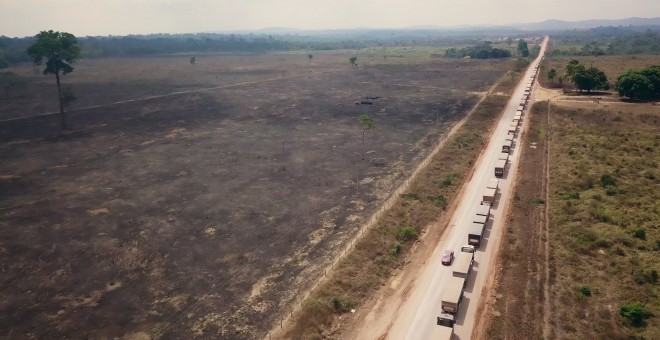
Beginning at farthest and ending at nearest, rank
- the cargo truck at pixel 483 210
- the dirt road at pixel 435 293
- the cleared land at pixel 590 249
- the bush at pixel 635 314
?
the cargo truck at pixel 483 210
the dirt road at pixel 435 293
the cleared land at pixel 590 249
the bush at pixel 635 314

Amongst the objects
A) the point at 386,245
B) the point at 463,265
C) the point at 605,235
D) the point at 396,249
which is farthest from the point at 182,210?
the point at 605,235

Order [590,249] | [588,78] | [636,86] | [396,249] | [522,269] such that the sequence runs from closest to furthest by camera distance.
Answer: [522,269] < [590,249] < [396,249] < [636,86] < [588,78]

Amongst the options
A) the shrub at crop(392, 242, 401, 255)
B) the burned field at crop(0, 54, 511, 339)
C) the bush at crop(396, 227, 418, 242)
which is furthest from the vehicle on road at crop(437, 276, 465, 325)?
the burned field at crop(0, 54, 511, 339)

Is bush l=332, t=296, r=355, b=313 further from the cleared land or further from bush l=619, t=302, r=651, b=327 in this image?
bush l=619, t=302, r=651, b=327

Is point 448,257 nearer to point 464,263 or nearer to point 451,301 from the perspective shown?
point 464,263

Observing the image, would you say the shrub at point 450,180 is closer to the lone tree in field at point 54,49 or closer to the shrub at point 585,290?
the shrub at point 585,290

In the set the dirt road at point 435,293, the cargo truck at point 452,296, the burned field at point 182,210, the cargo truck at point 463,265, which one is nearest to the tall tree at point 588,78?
the burned field at point 182,210
